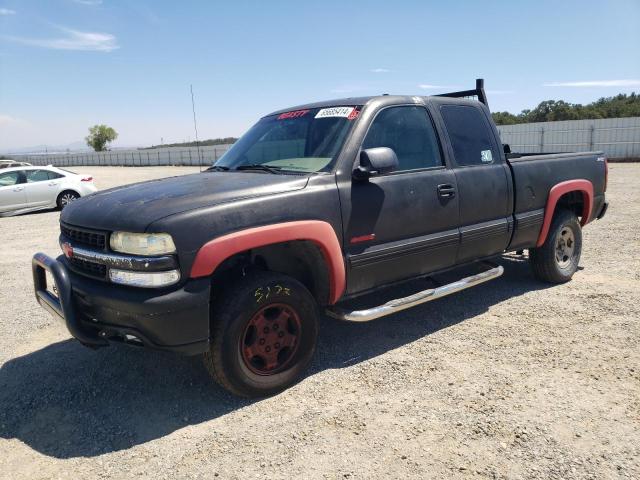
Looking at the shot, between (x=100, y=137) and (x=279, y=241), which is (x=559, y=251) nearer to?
(x=279, y=241)

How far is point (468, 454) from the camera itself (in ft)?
8.79

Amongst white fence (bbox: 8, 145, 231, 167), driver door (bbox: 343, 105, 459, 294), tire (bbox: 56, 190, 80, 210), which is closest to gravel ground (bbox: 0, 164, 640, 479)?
driver door (bbox: 343, 105, 459, 294)

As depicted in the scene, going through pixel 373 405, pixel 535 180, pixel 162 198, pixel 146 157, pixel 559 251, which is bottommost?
pixel 373 405

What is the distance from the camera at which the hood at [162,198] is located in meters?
2.95

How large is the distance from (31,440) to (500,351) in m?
3.29

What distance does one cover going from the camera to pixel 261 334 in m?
3.31

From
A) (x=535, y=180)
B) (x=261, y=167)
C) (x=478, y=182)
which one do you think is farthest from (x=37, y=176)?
(x=535, y=180)

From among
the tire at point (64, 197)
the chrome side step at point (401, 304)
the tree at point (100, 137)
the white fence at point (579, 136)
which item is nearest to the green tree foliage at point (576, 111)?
the white fence at point (579, 136)

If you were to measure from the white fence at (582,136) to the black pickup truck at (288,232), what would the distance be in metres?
25.4

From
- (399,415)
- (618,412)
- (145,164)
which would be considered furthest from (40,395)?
(145,164)

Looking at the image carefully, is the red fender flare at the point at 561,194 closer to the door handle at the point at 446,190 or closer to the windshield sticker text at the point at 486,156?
the windshield sticker text at the point at 486,156

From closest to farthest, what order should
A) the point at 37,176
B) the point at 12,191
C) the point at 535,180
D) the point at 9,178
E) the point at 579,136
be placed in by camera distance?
1. the point at 535,180
2. the point at 12,191
3. the point at 9,178
4. the point at 37,176
5. the point at 579,136

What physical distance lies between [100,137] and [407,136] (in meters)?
132

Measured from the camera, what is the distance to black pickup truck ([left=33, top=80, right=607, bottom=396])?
2.90 meters
